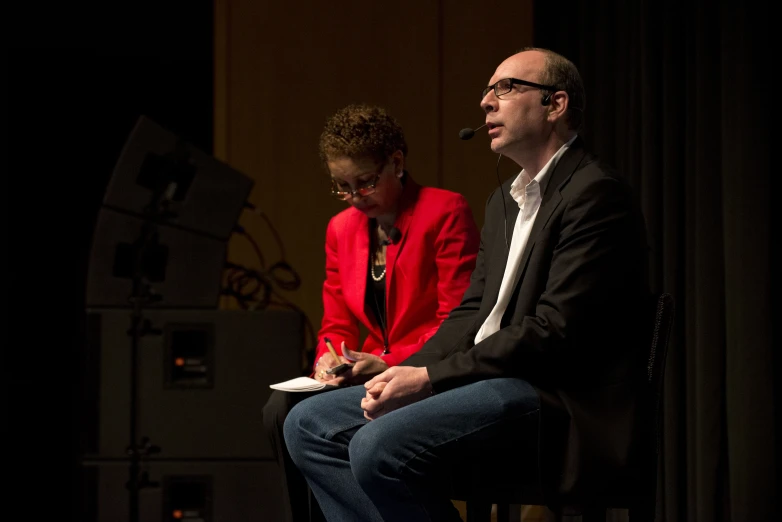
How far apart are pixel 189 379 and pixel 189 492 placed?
1.21 ft

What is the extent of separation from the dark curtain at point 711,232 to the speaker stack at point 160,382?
3.97 ft

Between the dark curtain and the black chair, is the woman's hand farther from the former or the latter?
the dark curtain

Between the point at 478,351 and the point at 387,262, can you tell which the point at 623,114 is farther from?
the point at 478,351

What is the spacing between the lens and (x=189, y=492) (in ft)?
9.73

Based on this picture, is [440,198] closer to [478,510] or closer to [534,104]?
[534,104]

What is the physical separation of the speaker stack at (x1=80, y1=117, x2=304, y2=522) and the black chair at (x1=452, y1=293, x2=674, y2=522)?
53.4 inches

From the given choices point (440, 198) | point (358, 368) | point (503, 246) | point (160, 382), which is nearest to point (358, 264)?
point (440, 198)

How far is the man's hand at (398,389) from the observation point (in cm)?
169

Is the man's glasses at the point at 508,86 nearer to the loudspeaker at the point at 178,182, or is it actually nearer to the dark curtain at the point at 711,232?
the dark curtain at the point at 711,232

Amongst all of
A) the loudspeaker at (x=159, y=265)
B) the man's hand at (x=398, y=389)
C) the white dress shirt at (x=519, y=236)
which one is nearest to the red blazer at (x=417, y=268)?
the white dress shirt at (x=519, y=236)

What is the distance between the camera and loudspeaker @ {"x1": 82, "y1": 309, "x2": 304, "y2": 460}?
2930 millimetres

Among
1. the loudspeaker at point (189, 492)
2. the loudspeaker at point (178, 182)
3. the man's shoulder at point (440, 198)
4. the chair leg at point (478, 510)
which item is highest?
the loudspeaker at point (178, 182)

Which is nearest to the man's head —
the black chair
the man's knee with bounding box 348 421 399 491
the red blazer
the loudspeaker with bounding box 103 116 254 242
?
the black chair

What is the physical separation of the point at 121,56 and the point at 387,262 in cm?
247
